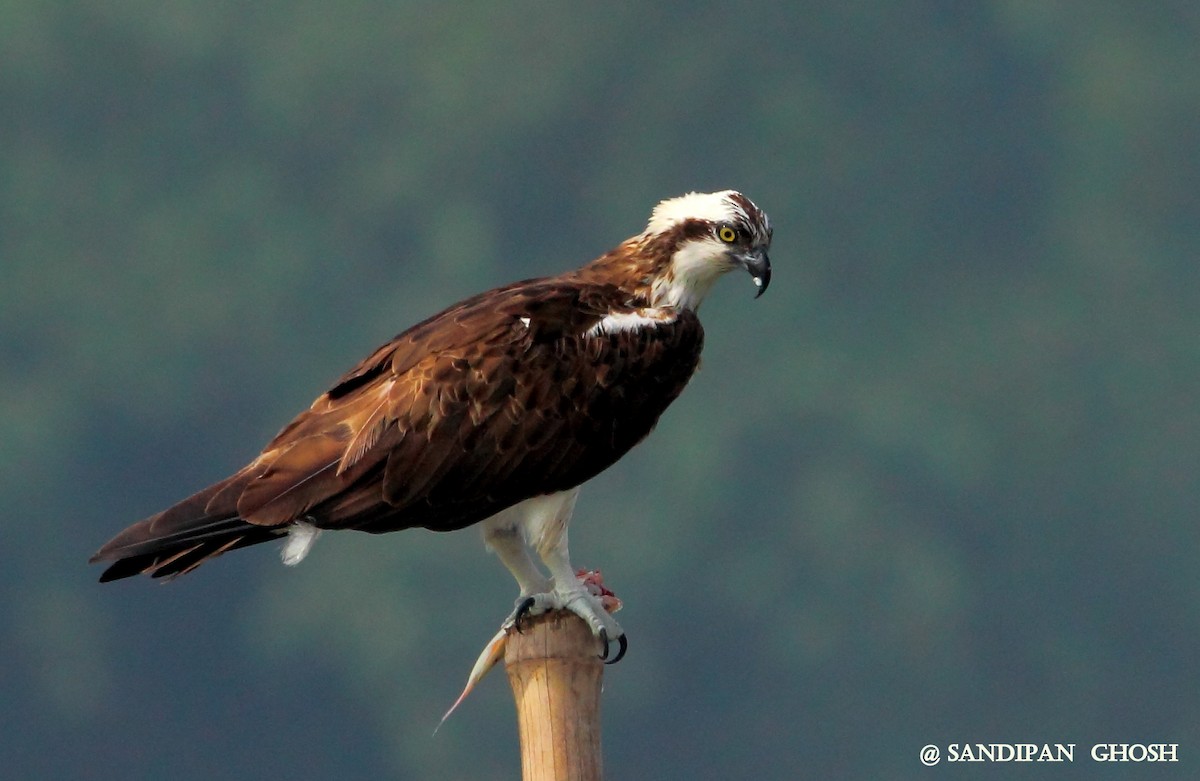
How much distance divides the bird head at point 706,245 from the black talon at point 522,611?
1.91m

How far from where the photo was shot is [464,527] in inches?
340

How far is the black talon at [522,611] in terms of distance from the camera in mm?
8070

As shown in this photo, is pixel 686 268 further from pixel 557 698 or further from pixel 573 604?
pixel 557 698

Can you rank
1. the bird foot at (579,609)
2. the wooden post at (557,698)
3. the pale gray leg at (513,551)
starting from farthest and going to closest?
the pale gray leg at (513,551)
the bird foot at (579,609)
the wooden post at (557,698)

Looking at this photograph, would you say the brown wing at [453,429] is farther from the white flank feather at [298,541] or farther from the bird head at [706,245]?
the bird head at [706,245]

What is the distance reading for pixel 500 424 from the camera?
8461mm

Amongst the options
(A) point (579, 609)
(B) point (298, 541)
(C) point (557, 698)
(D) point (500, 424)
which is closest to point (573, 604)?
(A) point (579, 609)

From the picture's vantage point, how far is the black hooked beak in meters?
8.97

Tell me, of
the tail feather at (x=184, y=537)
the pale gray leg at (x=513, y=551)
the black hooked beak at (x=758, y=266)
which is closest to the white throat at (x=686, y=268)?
the black hooked beak at (x=758, y=266)

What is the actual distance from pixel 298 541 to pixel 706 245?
2.79m

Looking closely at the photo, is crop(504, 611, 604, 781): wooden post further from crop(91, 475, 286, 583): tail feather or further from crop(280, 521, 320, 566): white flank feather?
crop(91, 475, 286, 583): tail feather

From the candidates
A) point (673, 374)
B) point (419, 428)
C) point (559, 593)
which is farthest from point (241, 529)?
point (673, 374)

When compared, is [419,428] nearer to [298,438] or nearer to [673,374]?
[298,438]

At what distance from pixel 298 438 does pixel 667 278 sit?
226cm
